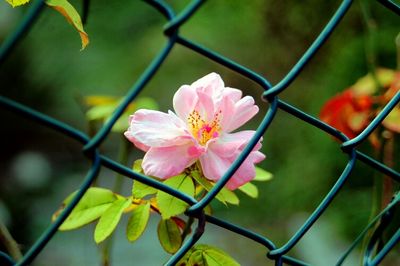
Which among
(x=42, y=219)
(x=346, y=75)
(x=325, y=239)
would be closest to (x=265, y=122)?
(x=346, y=75)

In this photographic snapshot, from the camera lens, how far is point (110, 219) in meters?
0.56

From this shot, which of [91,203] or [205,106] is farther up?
[205,106]

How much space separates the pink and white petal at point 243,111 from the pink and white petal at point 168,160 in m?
0.05

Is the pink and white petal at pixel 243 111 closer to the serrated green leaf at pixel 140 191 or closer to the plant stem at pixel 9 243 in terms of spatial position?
the serrated green leaf at pixel 140 191

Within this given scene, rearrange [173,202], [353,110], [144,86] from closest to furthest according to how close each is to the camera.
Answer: [144,86] → [173,202] → [353,110]

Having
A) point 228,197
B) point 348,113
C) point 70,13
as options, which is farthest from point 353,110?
point 70,13

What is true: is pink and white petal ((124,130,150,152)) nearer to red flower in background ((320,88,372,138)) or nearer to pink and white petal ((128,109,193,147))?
pink and white petal ((128,109,193,147))

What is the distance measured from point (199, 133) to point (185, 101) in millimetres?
29

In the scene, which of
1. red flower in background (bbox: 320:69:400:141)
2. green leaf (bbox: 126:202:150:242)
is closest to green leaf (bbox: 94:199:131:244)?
green leaf (bbox: 126:202:150:242)

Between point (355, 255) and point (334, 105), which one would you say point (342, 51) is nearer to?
point (355, 255)

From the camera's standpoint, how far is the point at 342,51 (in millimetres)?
2191

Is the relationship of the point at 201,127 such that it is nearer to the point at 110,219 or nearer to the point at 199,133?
the point at 199,133

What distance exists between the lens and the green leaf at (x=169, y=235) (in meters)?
0.57

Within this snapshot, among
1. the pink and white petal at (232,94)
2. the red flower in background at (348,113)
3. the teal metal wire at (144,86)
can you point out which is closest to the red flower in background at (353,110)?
the red flower in background at (348,113)
